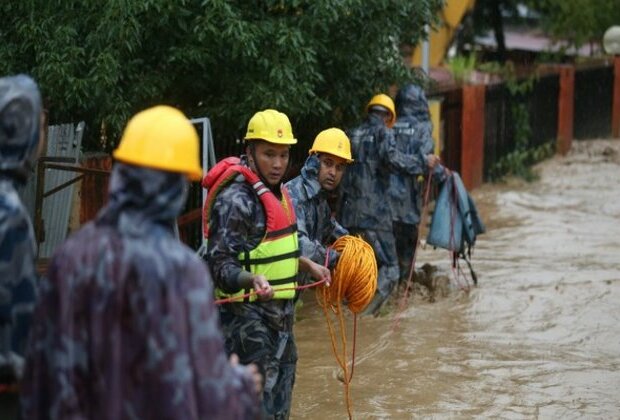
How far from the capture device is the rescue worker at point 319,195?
23.6ft

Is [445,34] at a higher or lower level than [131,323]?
higher

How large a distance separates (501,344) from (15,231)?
20.1 ft

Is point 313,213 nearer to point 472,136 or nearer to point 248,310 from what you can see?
point 248,310

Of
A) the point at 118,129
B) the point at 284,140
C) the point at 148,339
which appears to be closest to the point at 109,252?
the point at 148,339

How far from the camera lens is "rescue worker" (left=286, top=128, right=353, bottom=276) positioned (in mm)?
7207

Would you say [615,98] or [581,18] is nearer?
[615,98]

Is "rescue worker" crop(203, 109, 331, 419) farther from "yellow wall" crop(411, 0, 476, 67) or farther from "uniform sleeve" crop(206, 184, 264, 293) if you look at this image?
"yellow wall" crop(411, 0, 476, 67)

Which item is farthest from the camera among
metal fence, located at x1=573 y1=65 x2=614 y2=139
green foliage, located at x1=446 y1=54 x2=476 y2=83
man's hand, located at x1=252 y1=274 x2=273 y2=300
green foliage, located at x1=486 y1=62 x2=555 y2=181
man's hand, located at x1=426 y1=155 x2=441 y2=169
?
metal fence, located at x1=573 y1=65 x2=614 y2=139

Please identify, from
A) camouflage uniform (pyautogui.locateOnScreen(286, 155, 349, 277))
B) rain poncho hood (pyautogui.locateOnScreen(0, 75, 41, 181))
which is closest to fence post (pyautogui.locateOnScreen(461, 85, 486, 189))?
camouflage uniform (pyautogui.locateOnScreen(286, 155, 349, 277))

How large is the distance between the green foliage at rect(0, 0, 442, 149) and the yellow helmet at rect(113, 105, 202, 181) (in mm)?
5766

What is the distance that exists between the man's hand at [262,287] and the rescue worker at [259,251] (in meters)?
0.11

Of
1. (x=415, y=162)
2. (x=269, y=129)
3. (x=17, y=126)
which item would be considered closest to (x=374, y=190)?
(x=415, y=162)

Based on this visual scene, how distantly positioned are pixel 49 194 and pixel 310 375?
85.3 inches

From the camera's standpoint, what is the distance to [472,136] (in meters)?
18.0
